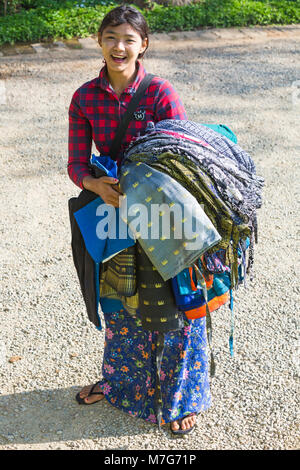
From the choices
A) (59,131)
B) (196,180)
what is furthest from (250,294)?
(59,131)

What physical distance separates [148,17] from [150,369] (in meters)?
6.70

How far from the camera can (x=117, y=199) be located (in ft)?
7.28

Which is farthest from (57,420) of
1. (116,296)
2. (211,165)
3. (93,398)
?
(211,165)

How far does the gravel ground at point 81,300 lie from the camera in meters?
2.77

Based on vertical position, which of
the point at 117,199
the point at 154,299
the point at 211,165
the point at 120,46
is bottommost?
the point at 154,299

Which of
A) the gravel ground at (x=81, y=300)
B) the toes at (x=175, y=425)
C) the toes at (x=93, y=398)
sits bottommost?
the gravel ground at (x=81, y=300)

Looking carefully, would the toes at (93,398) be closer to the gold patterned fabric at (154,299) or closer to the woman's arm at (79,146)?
the gold patterned fabric at (154,299)

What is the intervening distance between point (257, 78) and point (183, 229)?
5.28 meters

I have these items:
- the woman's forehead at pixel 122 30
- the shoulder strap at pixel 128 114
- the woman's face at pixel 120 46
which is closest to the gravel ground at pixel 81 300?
the shoulder strap at pixel 128 114

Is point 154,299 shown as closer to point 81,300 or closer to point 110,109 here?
point 110,109

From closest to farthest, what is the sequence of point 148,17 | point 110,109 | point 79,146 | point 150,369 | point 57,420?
1. point 110,109
2. point 79,146
3. point 150,369
4. point 57,420
5. point 148,17

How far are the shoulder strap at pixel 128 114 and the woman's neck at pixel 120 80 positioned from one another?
2.3 inches

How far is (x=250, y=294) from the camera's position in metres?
3.68

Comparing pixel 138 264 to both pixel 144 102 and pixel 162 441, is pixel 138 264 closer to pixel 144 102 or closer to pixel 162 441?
pixel 144 102
